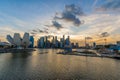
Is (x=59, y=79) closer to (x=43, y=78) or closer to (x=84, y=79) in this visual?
(x=43, y=78)

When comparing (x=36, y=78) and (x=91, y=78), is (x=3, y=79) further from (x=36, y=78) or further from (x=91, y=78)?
(x=91, y=78)

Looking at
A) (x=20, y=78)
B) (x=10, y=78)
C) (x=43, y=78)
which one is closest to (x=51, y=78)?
(x=43, y=78)

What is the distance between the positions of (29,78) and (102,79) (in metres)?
15.8

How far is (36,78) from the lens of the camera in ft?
79.7

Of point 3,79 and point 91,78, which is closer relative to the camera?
point 3,79

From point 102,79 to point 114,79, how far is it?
8.55 feet

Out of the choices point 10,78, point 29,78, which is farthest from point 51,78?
point 10,78

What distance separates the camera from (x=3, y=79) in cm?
2297

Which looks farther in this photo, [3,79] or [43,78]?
[43,78]

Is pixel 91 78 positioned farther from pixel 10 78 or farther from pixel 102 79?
pixel 10 78

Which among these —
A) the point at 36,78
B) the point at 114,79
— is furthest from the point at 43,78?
the point at 114,79

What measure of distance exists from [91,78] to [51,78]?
8.84 m

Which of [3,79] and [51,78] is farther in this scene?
[51,78]

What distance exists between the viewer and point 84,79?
23891 mm
